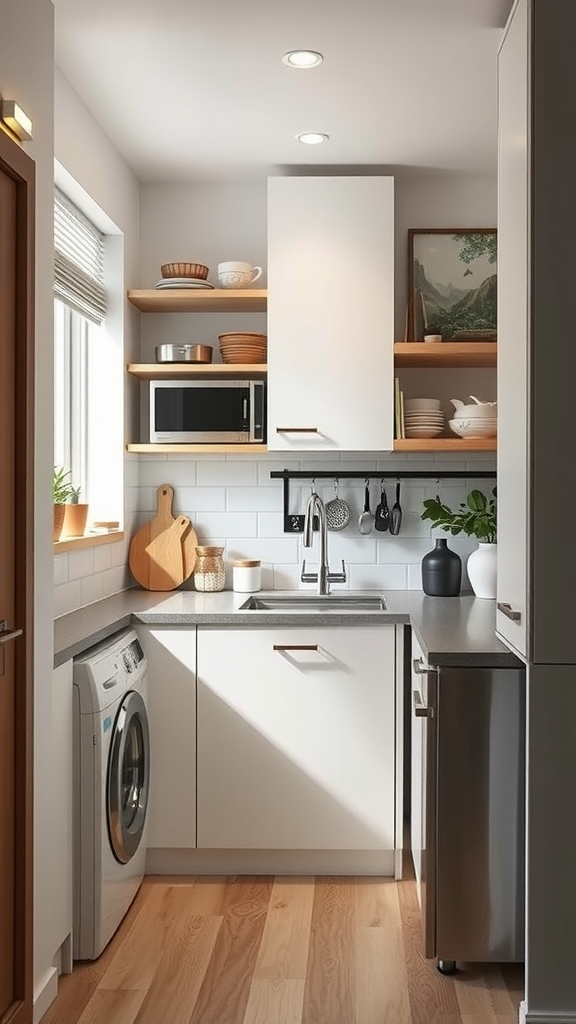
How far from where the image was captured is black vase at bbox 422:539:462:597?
3.81m

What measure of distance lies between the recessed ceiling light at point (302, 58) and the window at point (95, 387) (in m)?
1.03

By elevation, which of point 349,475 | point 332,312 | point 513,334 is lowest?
point 349,475

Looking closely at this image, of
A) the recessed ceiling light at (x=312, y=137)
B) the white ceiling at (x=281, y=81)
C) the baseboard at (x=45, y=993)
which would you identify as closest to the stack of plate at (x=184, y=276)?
the white ceiling at (x=281, y=81)

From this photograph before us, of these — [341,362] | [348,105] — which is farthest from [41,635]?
[348,105]

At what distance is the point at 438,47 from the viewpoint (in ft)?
9.36

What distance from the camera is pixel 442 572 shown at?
3.81 m

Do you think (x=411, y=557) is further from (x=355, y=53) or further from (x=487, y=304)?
(x=355, y=53)

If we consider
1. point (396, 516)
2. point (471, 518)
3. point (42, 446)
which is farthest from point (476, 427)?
point (42, 446)

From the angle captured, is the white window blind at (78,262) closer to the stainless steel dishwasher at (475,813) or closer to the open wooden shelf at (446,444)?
the open wooden shelf at (446,444)

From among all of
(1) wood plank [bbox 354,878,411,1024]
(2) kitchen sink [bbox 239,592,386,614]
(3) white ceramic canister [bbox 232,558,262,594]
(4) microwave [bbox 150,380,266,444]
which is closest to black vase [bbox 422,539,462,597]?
(2) kitchen sink [bbox 239,592,386,614]

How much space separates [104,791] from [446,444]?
5.92ft

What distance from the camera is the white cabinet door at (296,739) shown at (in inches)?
131

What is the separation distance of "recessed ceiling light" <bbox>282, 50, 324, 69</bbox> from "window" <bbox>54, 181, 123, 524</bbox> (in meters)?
1.03

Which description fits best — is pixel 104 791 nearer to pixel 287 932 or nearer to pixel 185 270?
pixel 287 932
